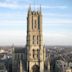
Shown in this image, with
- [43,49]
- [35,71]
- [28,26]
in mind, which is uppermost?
[28,26]

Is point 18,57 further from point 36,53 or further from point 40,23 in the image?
point 40,23

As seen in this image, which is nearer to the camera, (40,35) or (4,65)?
(40,35)

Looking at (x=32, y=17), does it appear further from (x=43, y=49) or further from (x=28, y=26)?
(x=43, y=49)

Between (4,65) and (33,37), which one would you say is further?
(4,65)

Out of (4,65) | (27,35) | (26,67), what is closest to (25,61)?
(26,67)

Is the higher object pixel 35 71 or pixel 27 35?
pixel 27 35

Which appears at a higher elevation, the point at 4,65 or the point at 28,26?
the point at 28,26
